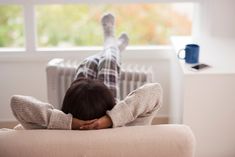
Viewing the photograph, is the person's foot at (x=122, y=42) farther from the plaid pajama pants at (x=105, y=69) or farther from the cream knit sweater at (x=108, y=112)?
the cream knit sweater at (x=108, y=112)

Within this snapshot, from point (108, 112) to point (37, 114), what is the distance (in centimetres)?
23

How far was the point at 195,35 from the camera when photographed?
108 inches

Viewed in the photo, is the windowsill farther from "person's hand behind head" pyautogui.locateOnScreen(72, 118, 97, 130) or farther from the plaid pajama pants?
"person's hand behind head" pyautogui.locateOnScreen(72, 118, 97, 130)

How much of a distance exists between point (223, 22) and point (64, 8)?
5.25 ft

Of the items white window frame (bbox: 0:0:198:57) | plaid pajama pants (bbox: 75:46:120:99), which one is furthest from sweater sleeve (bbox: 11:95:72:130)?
white window frame (bbox: 0:0:198:57)

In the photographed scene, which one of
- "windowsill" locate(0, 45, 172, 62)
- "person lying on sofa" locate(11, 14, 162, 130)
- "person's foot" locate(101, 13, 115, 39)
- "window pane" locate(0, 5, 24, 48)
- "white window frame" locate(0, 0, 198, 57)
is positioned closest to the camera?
"person lying on sofa" locate(11, 14, 162, 130)

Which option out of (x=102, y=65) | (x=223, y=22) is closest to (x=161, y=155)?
(x=102, y=65)

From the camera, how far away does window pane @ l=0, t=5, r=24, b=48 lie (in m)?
3.46

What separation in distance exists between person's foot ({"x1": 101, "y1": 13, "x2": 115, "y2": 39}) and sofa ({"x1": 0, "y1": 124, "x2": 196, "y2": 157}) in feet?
3.99

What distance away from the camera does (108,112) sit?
4.56ft

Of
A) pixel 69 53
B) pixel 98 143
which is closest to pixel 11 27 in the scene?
pixel 69 53

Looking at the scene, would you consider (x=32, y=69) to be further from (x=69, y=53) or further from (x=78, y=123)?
(x=78, y=123)

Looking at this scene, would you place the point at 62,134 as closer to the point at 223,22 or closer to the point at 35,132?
the point at 35,132

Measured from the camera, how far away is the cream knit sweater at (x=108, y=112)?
134cm
